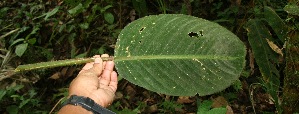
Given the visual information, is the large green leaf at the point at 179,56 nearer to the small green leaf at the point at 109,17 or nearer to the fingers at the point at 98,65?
the fingers at the point at 98,65

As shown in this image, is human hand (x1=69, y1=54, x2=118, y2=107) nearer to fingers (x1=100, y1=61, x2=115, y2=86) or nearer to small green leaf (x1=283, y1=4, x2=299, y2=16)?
fingers (x1=100, y1=61, x2=115, y2=86)

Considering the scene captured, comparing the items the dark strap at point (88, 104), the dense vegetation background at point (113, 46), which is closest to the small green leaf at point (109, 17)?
the dense vegetation background at point (113, 46)

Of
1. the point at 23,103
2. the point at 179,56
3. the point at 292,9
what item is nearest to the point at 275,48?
the point at 292,9

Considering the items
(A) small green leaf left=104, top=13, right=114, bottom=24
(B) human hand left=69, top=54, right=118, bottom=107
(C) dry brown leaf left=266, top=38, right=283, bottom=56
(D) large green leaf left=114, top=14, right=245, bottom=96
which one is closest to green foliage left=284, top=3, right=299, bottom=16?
(D) large green leaf left=114, top=14, right=245, bottom=96

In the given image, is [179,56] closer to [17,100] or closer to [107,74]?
[107,74]

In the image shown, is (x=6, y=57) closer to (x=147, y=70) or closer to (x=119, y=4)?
(x=119, y=4)

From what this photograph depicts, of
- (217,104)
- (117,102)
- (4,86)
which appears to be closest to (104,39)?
(117,102)

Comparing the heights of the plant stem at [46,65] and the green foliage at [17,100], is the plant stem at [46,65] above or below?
above

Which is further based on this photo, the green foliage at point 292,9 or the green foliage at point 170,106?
the green foliage at point 170,106
